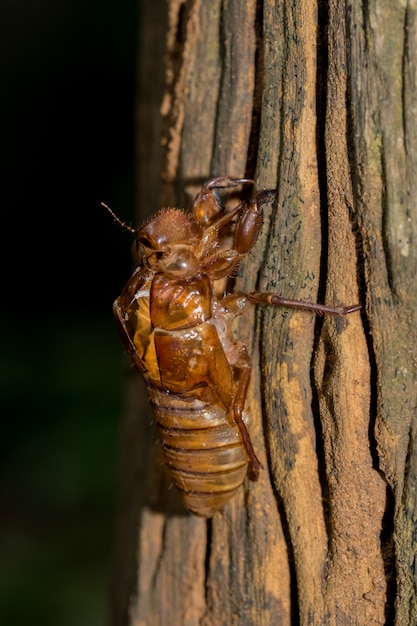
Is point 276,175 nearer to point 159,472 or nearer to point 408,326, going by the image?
point 408,326

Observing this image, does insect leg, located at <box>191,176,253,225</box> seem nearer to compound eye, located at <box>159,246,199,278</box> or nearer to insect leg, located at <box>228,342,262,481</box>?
compound eye, located at <box>159,246,199,278</box>

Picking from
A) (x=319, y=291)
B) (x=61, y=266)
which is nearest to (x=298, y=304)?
(x=319, y=291)

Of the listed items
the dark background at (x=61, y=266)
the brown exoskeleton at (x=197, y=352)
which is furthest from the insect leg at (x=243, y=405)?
the dark background at (x=61, y=266)

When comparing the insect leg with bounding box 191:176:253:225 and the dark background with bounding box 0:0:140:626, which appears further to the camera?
the dark background with bounding box 0:0:140:626

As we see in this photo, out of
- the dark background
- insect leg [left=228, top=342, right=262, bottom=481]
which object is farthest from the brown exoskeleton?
the dark background

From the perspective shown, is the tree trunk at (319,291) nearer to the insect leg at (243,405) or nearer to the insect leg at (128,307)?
the insect leg at (243,405)

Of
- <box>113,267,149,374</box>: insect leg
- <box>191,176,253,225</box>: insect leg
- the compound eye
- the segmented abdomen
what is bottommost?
the segmented abdomen
